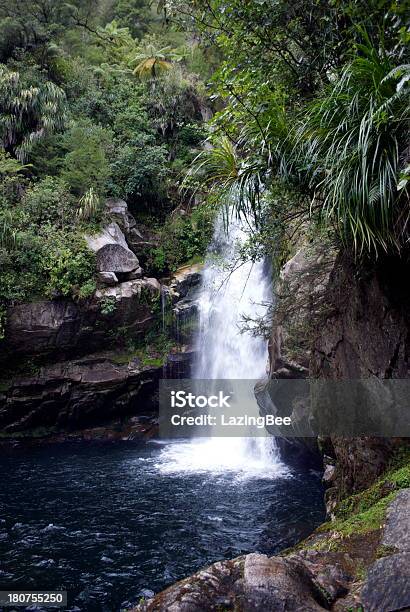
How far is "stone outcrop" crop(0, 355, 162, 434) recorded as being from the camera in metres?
13.6

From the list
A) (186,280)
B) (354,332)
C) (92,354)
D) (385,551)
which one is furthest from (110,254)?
(385,551)

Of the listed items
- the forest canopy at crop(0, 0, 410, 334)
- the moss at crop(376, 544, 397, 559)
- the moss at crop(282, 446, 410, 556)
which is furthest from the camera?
the forest canopy at crop(0, 0, 410, 334)

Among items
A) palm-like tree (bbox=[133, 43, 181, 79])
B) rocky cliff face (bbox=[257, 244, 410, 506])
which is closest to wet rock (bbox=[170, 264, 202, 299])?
rocky cliff face (bbox=[257, 244, 410, 506])

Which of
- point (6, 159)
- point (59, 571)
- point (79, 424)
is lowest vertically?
point (59, 571)

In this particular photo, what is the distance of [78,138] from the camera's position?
16203 millimetres

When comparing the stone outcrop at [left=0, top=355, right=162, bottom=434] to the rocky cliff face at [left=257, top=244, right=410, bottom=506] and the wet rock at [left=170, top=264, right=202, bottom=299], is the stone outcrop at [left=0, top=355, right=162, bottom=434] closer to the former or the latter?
the wet rock at [left=170, top=264, right=202, bottom=299]

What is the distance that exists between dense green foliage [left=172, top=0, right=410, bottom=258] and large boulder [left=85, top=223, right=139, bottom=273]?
8.42m

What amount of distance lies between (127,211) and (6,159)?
4.32 meters

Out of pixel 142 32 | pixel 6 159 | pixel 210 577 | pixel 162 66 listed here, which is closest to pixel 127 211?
pixel 6 159

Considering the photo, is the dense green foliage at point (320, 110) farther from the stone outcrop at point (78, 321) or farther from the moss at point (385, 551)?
the stone outcrop at point (78, 321)

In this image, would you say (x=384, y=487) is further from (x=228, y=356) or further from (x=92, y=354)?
(x=92, y=354)

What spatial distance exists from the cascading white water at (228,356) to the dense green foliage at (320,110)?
20.6 feet

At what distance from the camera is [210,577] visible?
326cm

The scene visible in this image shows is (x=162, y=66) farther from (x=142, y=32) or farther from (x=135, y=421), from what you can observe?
(x=135, y=421)
